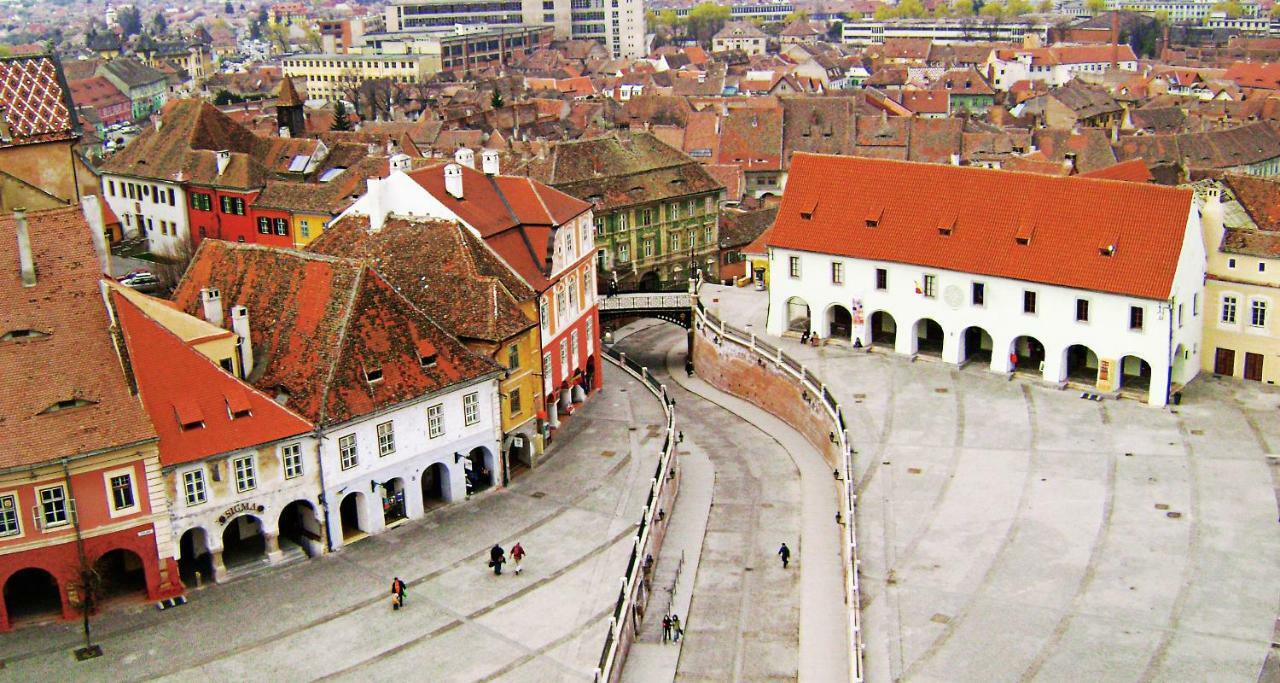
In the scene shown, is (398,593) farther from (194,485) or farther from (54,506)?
(54,506)

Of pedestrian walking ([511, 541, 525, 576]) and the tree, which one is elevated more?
the tree

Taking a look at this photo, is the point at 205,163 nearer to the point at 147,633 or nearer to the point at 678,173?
the point at 678,173

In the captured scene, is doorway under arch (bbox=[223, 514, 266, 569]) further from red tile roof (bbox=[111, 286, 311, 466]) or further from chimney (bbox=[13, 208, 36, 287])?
chimney (bbox=[13, 208, 36, 287])

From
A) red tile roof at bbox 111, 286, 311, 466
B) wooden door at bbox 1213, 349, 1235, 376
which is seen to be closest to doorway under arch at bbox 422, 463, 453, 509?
red tile roof at bbox 111, 286, 311, 466

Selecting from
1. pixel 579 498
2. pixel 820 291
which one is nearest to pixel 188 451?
pixel 579 498

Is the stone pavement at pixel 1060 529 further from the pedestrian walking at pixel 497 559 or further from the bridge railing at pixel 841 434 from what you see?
the pedestrian walking at pixel 497 559

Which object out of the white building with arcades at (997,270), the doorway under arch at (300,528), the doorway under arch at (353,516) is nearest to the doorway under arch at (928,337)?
the white building with arcades at (997,270)

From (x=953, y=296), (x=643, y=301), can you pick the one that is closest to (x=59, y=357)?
(x=643, y=301)
